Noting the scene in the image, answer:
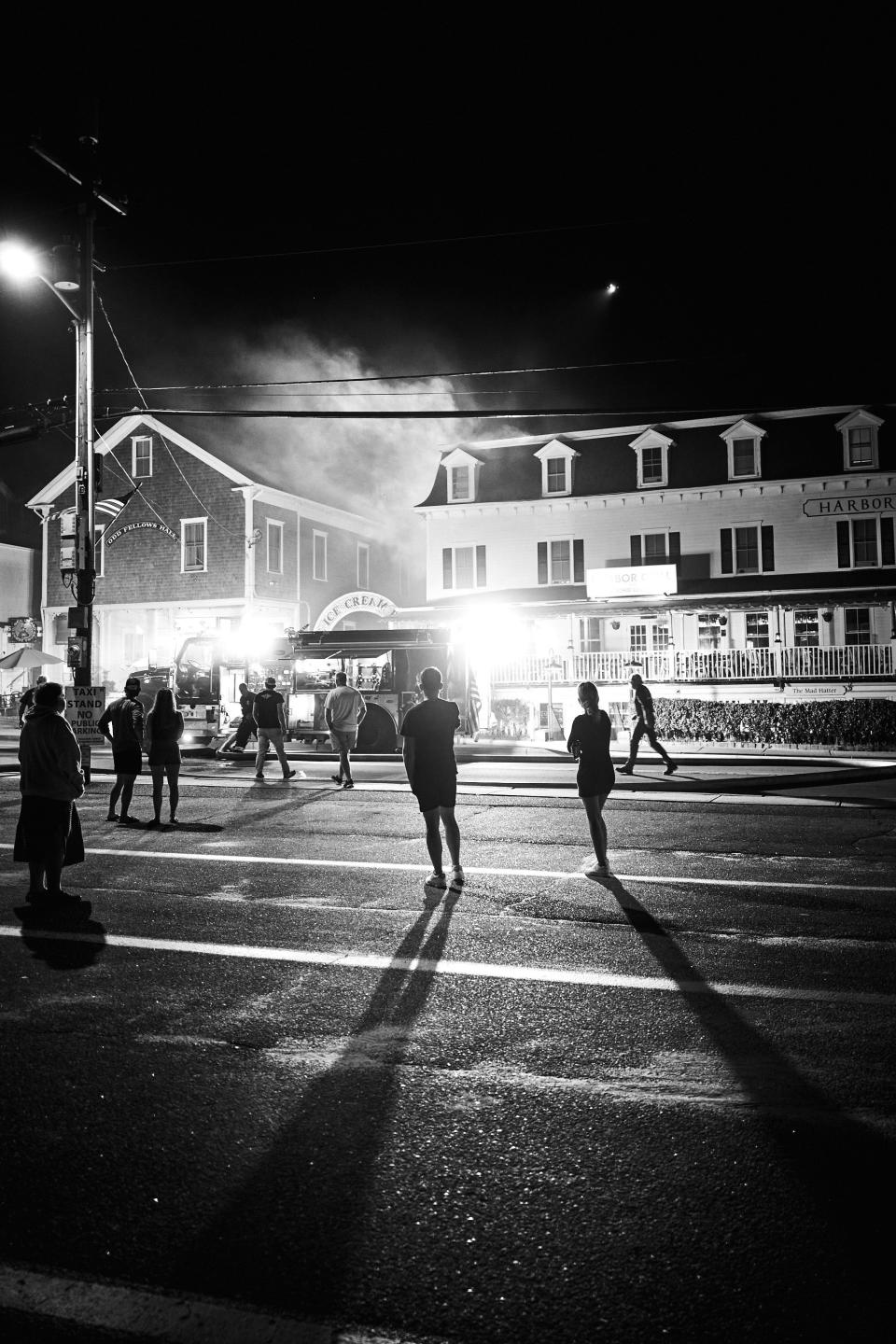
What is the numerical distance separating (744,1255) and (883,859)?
741 cm

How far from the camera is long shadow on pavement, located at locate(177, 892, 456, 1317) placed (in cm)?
285

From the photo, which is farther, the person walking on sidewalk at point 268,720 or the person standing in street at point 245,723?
the person standing in street at point 245,723

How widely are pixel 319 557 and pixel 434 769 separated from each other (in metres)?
33.8

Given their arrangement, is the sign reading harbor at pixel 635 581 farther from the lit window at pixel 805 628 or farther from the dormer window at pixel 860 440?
the dormer window at pixel 860 440

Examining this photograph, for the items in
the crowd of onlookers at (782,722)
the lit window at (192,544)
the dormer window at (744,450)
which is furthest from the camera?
the lit window at (192,544)

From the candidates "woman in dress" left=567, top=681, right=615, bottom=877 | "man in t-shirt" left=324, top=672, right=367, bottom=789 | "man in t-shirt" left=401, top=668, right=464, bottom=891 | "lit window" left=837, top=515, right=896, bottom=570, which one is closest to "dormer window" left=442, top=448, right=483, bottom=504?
"lit window" left=837, top=515, right=896, bottom=570

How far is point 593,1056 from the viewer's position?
179 inches

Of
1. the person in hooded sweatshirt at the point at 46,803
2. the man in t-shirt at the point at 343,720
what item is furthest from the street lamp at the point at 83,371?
the person in hooded sweatshirt at the point at 46,803

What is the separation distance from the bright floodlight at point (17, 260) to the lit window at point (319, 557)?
2475 cm

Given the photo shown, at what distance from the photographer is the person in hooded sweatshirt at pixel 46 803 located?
796 centimetres

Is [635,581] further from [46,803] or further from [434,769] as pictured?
[46,803]

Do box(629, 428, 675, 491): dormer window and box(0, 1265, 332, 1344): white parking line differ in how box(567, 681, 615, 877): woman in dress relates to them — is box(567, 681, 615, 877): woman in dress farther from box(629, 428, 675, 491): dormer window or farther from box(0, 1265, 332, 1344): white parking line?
box(629, 428, 675, 491): dormer window

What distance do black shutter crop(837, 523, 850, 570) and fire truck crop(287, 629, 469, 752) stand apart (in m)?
16.0

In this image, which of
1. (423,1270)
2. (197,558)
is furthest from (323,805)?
(197,558)
